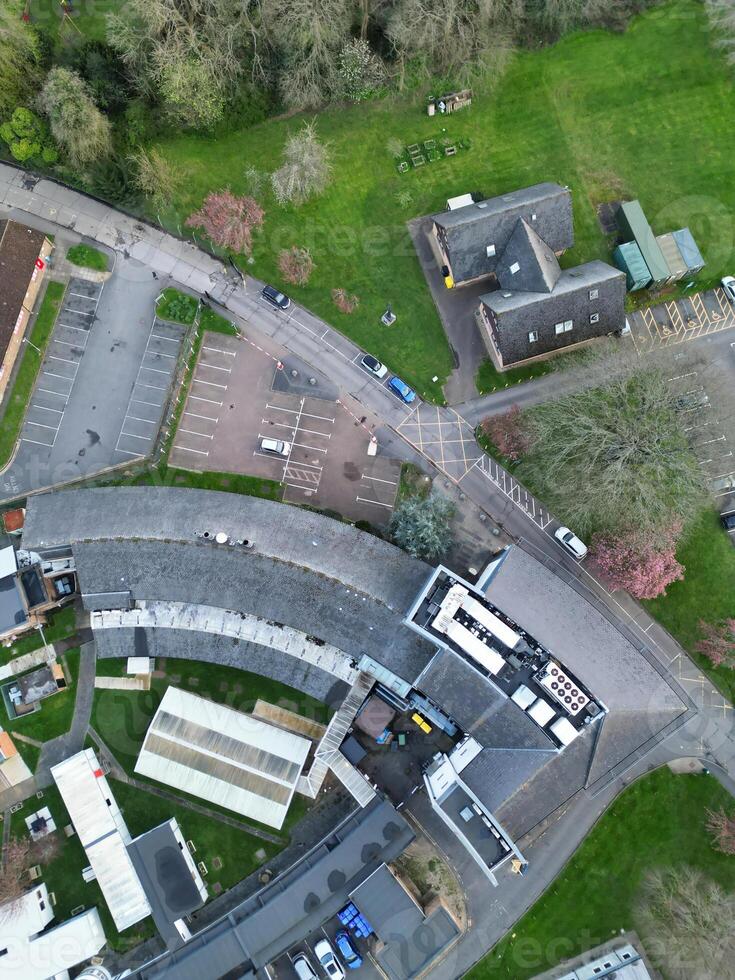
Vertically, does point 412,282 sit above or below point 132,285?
below

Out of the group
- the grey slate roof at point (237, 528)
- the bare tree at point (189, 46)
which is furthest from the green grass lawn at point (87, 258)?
the grey slate roof at point (237, 528)

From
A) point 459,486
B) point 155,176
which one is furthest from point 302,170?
point 459,486

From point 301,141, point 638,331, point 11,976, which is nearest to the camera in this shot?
point 11,976

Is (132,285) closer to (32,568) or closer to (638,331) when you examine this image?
(32,568)

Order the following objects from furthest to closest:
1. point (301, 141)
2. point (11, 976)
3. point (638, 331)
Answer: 1. point (638, 331)
2. point (301, 141)
3. point (11, 976)

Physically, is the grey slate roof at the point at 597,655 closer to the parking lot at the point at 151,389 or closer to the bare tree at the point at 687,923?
the bare tree at the point at 687,923

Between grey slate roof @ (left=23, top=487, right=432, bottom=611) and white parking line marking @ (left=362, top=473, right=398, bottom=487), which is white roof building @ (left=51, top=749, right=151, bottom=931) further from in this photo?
white parking line marking @ (left=362, top=473, right=398, bottom=487)

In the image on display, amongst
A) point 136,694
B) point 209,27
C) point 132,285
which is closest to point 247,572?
point 136,694
